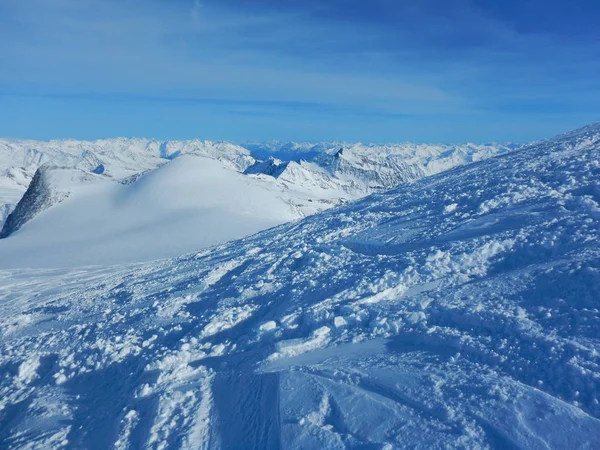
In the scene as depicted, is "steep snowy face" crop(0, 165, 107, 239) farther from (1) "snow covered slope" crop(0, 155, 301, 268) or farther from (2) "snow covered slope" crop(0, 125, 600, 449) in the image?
(2) "snow covered slope" crop(0, 125, 600, 449)

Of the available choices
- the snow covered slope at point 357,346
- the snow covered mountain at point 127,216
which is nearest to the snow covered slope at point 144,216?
the snow covered mountain at point 127,216

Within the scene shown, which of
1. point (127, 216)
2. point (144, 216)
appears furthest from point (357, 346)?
point (127, 216)

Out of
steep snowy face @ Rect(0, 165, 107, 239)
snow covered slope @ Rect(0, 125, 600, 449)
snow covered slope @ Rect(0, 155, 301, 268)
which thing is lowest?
snow covered slope @ Rect(0, 125, 600, 449)

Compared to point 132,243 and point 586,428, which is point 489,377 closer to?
point 586,428

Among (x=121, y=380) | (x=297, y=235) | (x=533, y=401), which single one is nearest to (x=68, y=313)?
(x=121, y=380)

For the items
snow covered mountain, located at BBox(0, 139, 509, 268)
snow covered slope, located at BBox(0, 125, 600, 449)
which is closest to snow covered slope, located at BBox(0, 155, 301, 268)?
snow covered mountain, located at BBox(0, 139, 509, 268)
